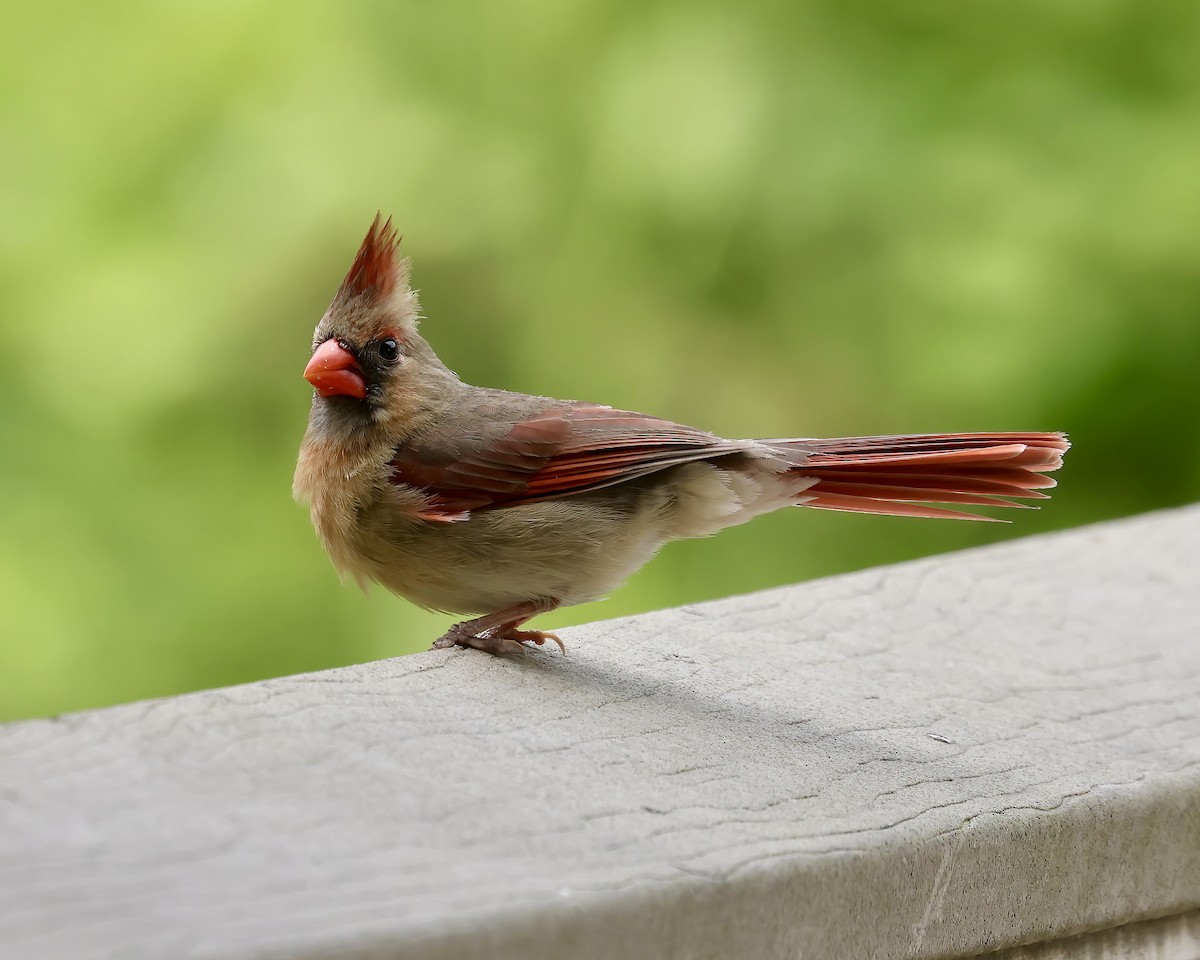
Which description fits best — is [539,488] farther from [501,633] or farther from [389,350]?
[389,350]

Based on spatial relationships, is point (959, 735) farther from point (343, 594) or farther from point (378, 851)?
point (343, 594)

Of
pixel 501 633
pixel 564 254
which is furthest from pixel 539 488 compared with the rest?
pixel 564 254

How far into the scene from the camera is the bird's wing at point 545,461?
225cm

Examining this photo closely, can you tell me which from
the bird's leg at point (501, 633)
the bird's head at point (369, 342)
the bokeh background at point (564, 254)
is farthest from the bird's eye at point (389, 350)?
the bokeh background at point (564, 254)

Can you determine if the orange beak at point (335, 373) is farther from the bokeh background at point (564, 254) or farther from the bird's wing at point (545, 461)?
the bokeh background at point (564, 254)

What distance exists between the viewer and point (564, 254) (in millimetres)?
4379

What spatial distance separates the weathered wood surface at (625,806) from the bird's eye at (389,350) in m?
0.61

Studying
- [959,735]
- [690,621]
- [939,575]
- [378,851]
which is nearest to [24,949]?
[378,851]

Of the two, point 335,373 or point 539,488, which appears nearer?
point 539,488

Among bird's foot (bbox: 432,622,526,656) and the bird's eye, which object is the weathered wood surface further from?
the bird's eye

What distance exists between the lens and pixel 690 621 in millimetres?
2232

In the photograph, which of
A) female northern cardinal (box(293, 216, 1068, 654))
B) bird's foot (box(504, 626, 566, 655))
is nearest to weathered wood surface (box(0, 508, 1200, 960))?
bird's foot (box(504, 626, 566, 655))

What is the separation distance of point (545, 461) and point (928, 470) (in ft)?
1.85

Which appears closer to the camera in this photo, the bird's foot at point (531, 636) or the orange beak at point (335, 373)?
the bird's foot at point (531, 636)
